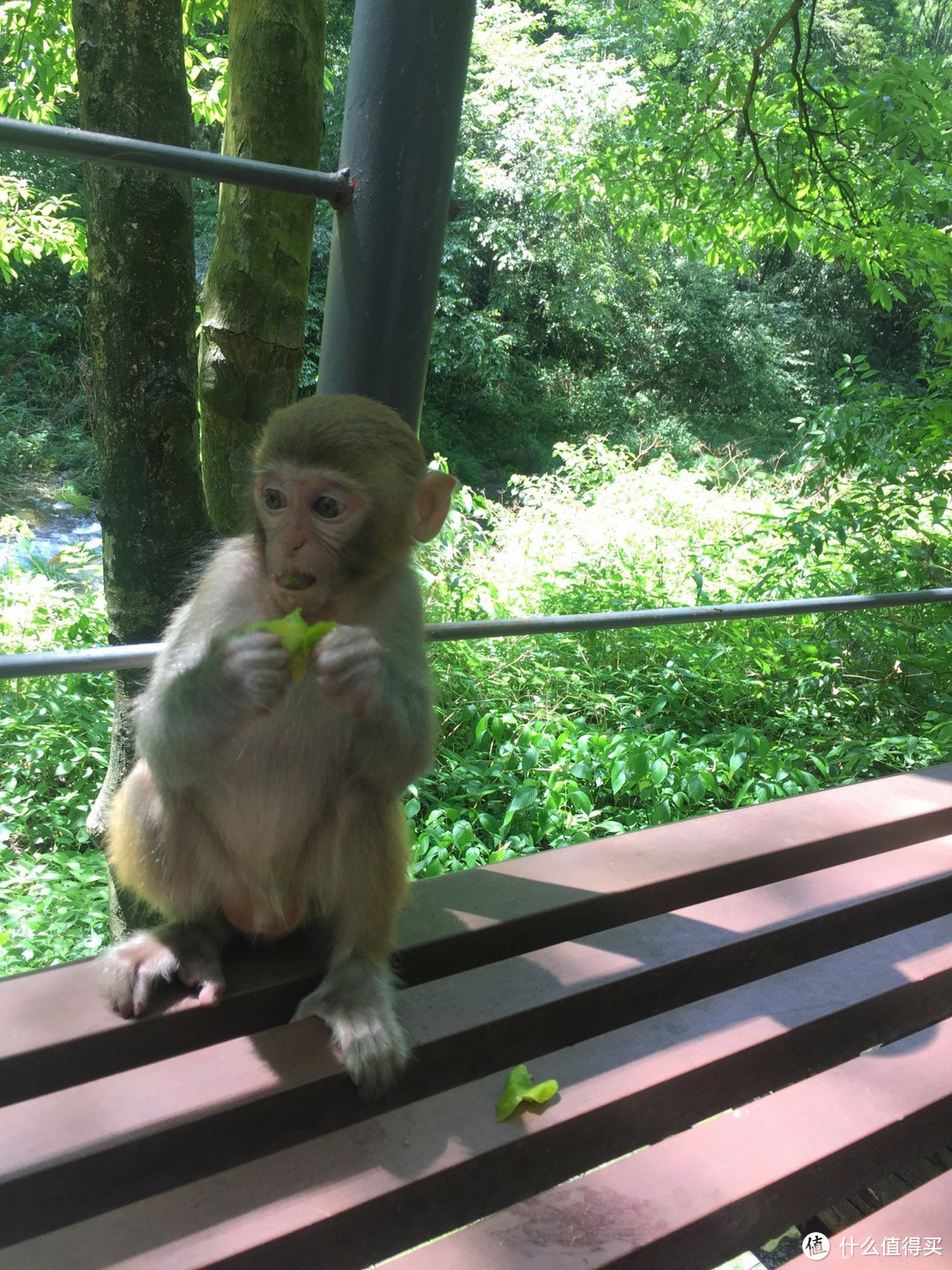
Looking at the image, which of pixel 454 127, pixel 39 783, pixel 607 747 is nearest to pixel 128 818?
pixel 454 127

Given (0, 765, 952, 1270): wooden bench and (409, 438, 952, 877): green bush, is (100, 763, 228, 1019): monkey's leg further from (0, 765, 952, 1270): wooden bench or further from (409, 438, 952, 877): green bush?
(409, 438, 952, 877): green bush

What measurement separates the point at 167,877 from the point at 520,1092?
716 millimetres

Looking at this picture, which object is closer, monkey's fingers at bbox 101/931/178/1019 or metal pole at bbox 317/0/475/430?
monkey's fingers at bbox 101/931/178/1019

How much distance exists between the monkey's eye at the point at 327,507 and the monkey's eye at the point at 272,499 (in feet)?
0.18

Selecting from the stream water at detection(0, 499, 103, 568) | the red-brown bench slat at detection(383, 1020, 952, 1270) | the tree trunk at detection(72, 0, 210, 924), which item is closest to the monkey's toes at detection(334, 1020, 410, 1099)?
the red-brown bench slat at detection(383, 1020, 952, 1270)

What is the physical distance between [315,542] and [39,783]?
2.91 meters

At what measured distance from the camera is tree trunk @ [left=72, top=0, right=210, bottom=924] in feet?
7.97

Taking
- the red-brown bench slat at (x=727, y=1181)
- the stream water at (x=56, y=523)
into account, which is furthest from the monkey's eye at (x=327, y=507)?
the stream water at (x=56, y=523)

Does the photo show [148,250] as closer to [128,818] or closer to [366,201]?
[366,201]

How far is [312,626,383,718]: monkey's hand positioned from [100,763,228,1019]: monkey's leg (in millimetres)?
419

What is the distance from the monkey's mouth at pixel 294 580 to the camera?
1.54m

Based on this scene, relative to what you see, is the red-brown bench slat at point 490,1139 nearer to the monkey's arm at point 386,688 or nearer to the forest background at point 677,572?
the monkey's arm at point 386,688

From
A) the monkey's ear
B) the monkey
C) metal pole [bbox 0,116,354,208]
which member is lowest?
the monkey

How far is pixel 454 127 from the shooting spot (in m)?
1.61
